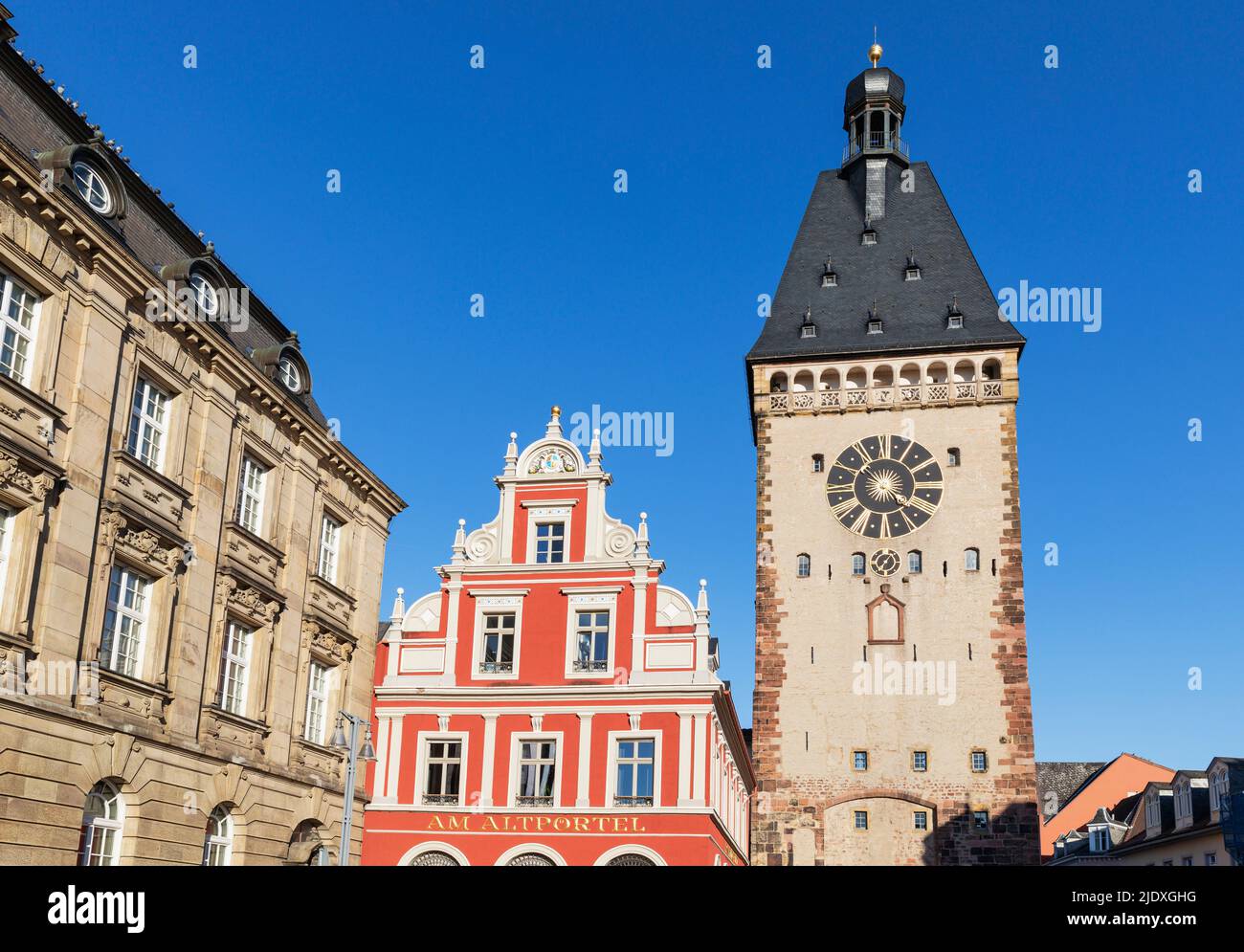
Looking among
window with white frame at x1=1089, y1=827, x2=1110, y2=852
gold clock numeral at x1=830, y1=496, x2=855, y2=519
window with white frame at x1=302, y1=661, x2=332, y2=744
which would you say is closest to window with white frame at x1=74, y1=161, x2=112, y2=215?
window with white frame at x1=302, y1=661, x2=332, y2=744

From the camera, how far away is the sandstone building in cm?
1847

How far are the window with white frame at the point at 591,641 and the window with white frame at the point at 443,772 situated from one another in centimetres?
435

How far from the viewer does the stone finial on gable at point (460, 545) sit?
37.8 metres

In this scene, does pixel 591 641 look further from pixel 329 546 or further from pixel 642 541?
pixel 329 546

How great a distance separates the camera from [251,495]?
25.9 meters

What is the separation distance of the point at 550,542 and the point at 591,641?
343cm

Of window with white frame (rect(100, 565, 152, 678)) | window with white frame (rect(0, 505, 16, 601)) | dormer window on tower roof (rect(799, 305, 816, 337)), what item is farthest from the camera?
dormer window on tower roof (rect(799, 305, 816, 337))

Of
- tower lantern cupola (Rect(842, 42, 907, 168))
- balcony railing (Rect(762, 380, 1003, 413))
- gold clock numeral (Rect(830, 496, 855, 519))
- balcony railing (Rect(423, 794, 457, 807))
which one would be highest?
tower lantern cupola (Rect(842, 42, 907, 168))

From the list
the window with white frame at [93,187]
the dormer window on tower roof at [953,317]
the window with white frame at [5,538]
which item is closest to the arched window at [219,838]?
the window with white frame at [5,538]

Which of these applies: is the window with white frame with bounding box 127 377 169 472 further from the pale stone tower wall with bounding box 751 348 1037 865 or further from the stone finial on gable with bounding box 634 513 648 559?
the pale stone tower wall with bounding box 751 348 1037 865

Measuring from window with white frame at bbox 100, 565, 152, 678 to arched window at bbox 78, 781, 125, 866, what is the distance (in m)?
1.96

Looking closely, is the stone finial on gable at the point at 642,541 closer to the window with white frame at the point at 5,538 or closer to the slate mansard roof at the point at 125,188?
the slate mansard roof at the point at 125,188
